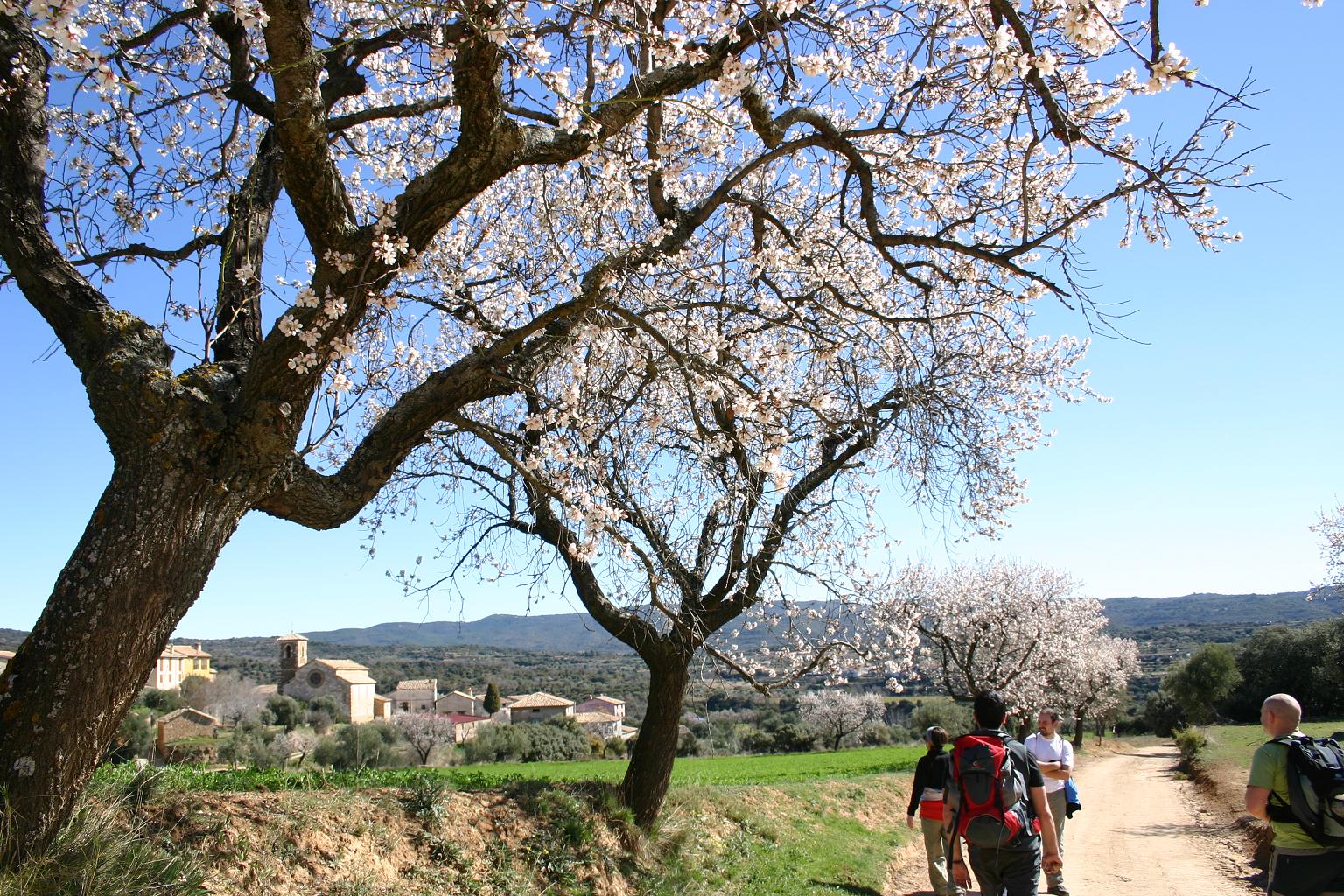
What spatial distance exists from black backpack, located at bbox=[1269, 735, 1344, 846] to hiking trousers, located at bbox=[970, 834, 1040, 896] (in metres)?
1.31

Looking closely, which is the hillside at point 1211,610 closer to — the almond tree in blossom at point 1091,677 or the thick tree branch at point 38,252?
the almond tree in blossom at point 1091,677

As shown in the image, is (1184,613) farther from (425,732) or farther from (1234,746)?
(425,732)

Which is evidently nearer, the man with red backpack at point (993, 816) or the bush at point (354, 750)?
the man with red backpack at point (993, 816)

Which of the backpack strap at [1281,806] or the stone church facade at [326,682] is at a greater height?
the backpack strap at [1281,806]

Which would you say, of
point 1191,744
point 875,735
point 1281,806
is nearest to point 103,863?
point 1281,806

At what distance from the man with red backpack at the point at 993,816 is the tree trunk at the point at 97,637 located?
14.8 ft

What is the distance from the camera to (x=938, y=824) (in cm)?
881

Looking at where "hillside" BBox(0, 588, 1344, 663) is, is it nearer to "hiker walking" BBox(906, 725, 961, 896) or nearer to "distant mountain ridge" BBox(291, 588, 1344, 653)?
"distant mountain ridge" BBox(291, 588, 1344, 653)

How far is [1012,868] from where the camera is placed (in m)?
5.13

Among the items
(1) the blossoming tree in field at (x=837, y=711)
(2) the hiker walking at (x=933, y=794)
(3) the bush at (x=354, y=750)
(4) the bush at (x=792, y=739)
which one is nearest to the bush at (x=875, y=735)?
(1) the blossoming tree in field at (x=837, y=711)

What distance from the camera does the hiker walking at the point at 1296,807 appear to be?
14.6ft

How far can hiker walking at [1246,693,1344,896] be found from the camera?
4.45 m

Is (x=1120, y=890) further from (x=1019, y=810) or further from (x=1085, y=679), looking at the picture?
(x=1085, y=679)

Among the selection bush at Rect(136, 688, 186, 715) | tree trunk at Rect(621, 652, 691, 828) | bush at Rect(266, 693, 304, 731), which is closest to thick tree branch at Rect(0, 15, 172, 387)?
tree trunk at Rect(621, 652, 691, 828)
